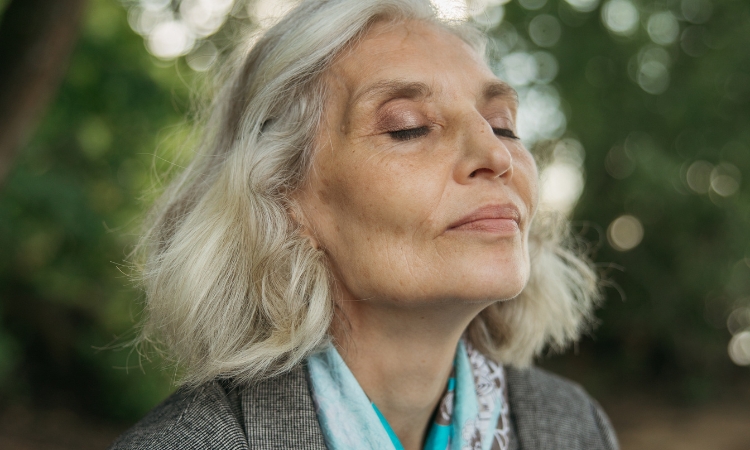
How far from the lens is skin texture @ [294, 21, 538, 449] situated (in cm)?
187

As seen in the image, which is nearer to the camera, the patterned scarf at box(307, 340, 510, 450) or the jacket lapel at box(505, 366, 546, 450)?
the patterned scarf at box(307, 340, 510, 450)

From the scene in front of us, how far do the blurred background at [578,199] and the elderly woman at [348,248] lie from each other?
3.30 m

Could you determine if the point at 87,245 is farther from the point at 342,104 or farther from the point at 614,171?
the point at 614,171

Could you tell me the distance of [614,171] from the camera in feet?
30.7

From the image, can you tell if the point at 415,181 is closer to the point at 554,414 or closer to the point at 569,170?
the point at 554,414

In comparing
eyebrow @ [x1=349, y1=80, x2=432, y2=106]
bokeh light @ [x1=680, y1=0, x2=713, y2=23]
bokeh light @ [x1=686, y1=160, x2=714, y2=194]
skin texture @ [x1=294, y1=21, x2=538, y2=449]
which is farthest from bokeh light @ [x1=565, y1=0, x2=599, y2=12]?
eyebrow @ [x1=349, y1=80, x2=432, y2=106]

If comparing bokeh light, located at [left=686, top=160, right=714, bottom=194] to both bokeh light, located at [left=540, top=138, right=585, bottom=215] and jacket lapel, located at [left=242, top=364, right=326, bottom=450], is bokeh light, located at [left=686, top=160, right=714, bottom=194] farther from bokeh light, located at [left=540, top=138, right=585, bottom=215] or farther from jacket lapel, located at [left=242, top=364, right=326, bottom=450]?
jacket lapel, located at [left=242, top=364, right=326, bottom=450]

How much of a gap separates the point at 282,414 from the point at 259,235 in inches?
23.4

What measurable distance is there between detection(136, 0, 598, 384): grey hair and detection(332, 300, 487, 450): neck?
0.12 meters

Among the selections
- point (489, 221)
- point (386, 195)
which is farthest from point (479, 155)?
point (386, 195)

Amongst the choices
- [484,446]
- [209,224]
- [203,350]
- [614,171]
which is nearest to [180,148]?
[209,224]

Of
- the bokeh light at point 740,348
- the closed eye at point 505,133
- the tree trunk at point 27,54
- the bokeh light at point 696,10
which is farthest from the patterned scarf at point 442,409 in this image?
the bokeh light at point 740,348

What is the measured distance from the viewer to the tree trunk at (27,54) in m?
3.01

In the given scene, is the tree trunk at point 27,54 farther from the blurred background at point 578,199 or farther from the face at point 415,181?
the blurred background at point 578,199
